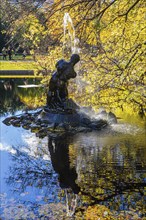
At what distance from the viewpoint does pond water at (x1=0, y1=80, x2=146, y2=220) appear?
630 cm

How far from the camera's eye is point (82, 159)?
9000 millimetres

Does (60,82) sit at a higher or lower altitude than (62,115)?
higher

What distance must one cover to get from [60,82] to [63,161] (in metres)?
5.04

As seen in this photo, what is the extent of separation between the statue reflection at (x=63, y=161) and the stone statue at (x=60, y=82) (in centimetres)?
242

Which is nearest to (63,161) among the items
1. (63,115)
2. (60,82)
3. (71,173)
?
(71,173)

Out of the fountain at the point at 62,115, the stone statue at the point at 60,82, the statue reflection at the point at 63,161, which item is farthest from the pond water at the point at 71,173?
the stone statue at the point at 60,82

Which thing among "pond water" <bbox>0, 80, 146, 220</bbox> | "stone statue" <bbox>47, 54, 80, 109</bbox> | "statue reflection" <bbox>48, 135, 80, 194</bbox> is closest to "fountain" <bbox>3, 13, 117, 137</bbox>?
"stone statue" <bbox>47, 54, 80, 109</bbox>

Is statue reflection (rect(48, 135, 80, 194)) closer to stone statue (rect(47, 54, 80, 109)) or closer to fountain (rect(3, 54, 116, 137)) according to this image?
fountain (rect(3, 54, 116, 137))

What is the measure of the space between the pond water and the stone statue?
1.72 meters

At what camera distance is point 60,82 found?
13430 millimetres

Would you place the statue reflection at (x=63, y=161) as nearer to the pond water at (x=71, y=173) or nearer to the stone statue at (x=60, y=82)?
the pond water at (x=71, y=173)

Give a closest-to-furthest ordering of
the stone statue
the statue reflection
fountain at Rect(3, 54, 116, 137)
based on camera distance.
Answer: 1. the statue reflection
2. fountain at Rect(3, 54, 116, 137)
3. the stone statue

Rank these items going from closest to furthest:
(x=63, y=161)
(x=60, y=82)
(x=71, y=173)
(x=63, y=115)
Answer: (x=71, y=173) → (x=63, y=161) → (x=63, y=115) → (x=60, y=82)

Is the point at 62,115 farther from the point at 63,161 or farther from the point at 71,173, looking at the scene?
the point at 71,173
